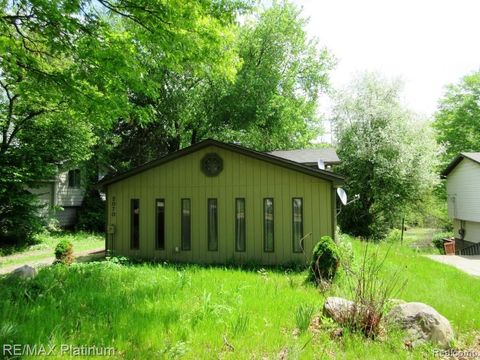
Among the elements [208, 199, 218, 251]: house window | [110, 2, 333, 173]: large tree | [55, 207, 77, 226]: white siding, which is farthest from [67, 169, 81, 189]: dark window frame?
[208, 199, 218, 251]: house window

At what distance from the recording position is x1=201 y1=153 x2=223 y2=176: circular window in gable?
37.4 ft

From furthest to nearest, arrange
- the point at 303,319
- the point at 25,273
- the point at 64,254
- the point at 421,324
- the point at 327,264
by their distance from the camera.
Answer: the point at 64,254
the point at 327,264
the point at 25,273
the point at 303,319
the point at 421,324

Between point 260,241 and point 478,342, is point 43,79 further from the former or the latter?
point 478,342

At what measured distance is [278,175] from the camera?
1099cm

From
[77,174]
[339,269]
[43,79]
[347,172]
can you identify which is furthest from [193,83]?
[339,269]

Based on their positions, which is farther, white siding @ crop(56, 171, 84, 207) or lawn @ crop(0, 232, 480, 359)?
white siding @ crop(56, 171, 84, 207)

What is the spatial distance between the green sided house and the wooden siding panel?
31 millimetres

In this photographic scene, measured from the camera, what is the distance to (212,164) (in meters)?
11.5

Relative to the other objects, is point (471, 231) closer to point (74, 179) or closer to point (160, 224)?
point (160, 224)

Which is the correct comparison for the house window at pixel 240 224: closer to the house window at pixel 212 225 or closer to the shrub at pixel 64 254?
the house window at pixel 212 225

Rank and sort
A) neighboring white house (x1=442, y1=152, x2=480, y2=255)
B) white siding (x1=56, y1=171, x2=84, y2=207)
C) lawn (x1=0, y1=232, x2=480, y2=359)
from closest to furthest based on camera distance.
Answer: lawn (x1=0, y1=232, x2=480, y2=359)
neighboring white house (x1=442, y1=152, x2=480, y2=255)
white siding (x1=56, y1=171, x2=84, y2=207)

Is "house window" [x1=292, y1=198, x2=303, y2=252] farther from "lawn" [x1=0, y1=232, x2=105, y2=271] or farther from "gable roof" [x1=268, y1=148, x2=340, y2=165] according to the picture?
"lawn" [x1=0, y1=232, x2=105, y2=271]

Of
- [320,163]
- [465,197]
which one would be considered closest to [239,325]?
[320,163]

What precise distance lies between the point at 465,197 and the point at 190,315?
76.1ft
